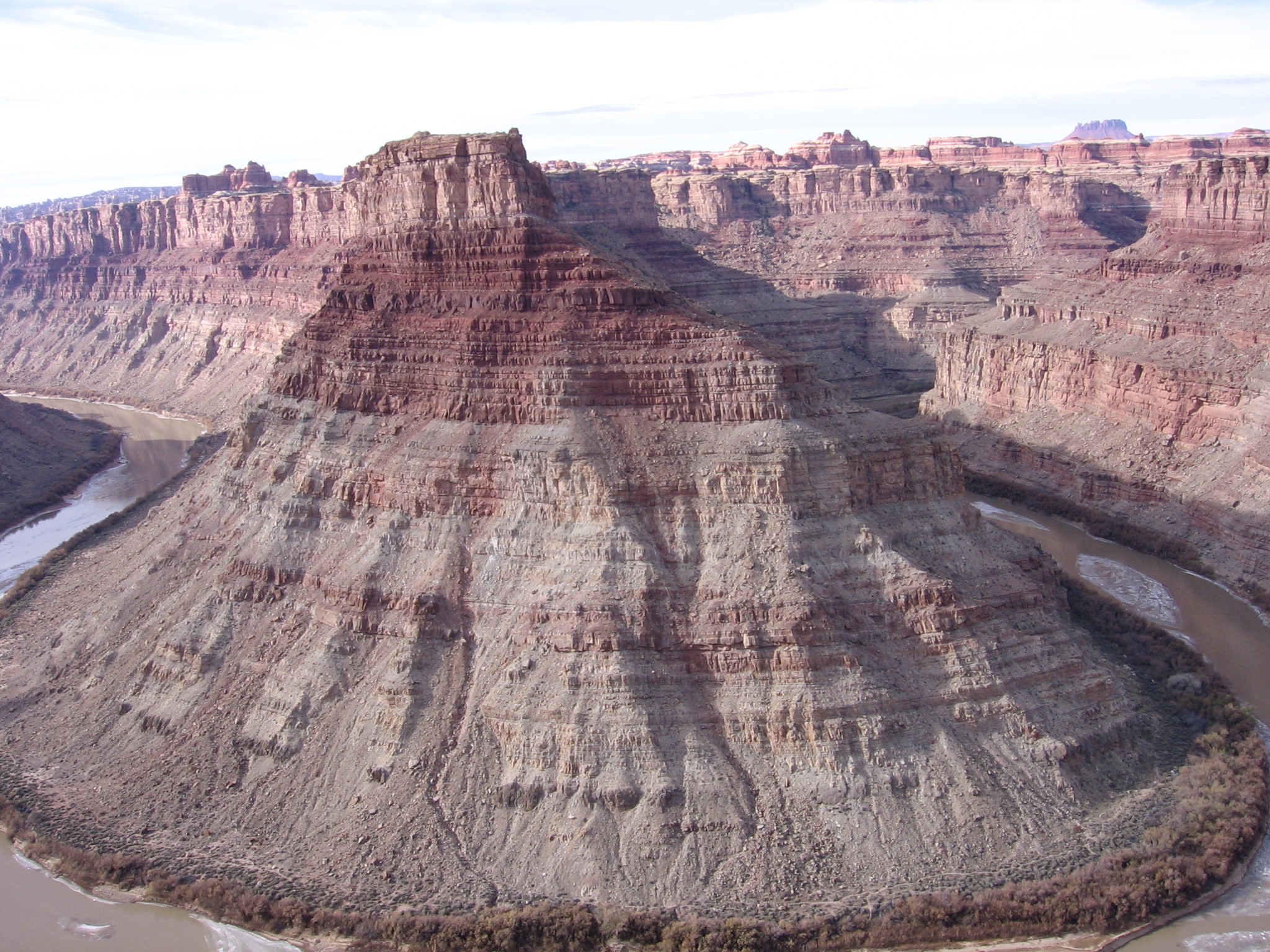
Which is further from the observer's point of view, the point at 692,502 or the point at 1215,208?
the point at 1215,208

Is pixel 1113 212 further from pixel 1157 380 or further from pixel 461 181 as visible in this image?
pixel 461 181

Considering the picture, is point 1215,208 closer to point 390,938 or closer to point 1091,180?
point 1091,180

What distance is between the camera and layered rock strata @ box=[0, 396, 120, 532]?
8198 centimetres

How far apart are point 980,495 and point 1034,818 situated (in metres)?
46.0

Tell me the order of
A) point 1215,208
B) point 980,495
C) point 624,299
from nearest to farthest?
point 624,299
point 980,495
point 1215,208

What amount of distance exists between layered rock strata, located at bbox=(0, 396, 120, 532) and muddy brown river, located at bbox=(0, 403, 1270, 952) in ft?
4.84

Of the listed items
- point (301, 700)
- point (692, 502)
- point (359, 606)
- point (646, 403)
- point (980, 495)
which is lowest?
point (980, 495)

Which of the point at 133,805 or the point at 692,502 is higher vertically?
the point at 692,502

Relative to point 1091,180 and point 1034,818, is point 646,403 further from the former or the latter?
point 1091,180

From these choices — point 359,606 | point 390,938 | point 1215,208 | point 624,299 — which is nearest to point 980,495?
point 1215,208

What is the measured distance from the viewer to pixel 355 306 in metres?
44.7

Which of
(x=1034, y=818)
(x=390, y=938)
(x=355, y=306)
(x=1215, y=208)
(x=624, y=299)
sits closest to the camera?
(x=390, y=938)

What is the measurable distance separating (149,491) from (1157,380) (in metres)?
67.5

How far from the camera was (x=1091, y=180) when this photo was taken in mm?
138375
